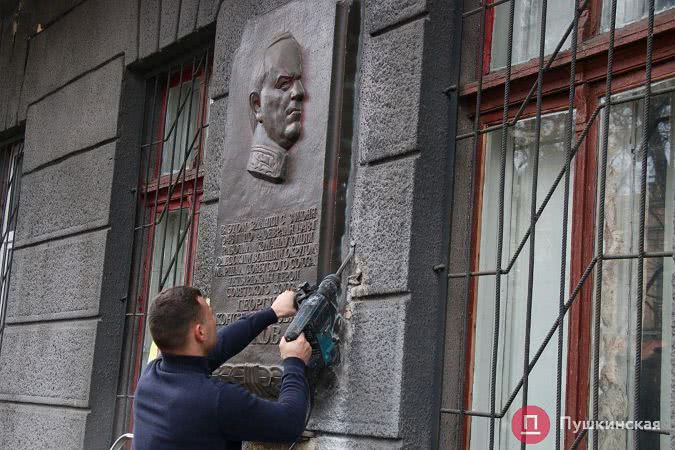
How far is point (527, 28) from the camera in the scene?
407 centimetres

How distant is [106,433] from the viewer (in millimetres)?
6023

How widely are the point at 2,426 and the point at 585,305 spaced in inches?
180

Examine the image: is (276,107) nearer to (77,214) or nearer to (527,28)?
(527,28)

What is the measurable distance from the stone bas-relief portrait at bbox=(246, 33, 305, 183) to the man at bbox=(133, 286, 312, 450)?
1.14 metres

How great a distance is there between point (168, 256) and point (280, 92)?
1788 millimetres

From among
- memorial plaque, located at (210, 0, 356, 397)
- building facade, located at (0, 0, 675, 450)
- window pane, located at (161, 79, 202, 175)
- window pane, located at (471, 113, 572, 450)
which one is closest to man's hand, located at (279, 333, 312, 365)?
building facade, located at (0, 0, 675, 450)

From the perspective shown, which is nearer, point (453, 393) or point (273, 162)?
point (453, 393)

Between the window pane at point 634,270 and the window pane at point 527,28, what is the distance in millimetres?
435

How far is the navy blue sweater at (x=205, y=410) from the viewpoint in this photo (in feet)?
10.9

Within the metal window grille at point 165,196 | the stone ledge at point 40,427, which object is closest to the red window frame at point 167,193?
the metal window grille at point 165,196

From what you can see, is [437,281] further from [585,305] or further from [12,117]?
[12,117]

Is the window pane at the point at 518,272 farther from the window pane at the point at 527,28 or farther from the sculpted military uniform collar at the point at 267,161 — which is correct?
the sculpted military uniform collar at the point at 267,161

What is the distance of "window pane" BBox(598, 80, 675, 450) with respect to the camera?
3354mm

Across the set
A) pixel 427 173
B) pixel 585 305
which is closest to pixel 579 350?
pixel 585 305
